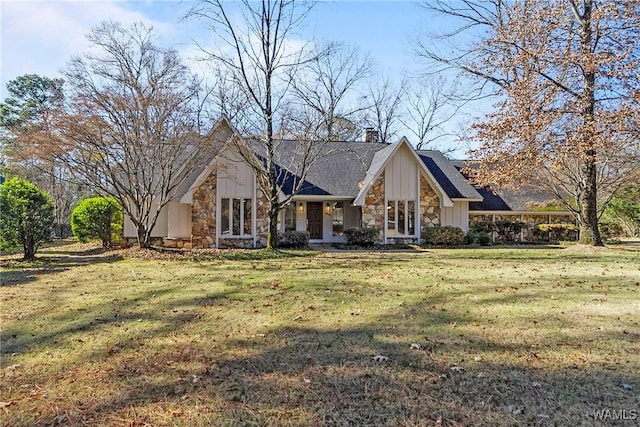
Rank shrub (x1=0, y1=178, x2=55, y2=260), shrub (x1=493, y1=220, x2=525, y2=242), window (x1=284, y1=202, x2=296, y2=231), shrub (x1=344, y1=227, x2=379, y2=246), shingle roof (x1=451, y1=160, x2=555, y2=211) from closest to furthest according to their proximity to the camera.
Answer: shrub (x1=0, y1=178, x2=55, y2=260)
shrub (x1=344, y1=227, x2=379, y2=246)
window (x1=284, y1=202, x2=296, y2=231)
shrub (x1=493, y1=220, x2=525, y2=242)
shingle roof (x1=451, y1=160, x2=555, y2=211)

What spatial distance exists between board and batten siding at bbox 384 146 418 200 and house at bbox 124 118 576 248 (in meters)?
0.04

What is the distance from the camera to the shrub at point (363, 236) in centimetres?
1775

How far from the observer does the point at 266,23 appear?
14.9 m

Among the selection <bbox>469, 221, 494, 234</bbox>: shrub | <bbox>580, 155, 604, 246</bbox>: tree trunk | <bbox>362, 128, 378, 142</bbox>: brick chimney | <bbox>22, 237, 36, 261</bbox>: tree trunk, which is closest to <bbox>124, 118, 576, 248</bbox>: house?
<bbox>469, 221, 494, 234</bbox>: shrub

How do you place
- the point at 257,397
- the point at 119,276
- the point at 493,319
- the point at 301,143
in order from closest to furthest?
the point at 257,397 < the point at 493,319 < the point at 119,276 < the point at 301,143

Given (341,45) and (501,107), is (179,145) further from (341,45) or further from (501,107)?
(501,107)

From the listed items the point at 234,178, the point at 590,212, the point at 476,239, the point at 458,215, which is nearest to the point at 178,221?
the point at 234,178

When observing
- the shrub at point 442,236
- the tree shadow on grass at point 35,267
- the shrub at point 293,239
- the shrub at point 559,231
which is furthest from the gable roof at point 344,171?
the tree shadow on grass at point 35,267

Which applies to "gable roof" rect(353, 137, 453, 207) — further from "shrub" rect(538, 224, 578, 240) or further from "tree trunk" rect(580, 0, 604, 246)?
"shrub" rect(538, 224, 578, 240)

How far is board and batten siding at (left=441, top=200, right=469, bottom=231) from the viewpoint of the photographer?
20.2 metres

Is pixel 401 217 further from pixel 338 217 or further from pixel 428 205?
pixel 338 217

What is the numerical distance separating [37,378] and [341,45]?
1491cm

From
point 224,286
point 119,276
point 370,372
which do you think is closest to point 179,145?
point 119,276

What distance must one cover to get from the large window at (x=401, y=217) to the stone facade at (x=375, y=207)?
427 millimetres
